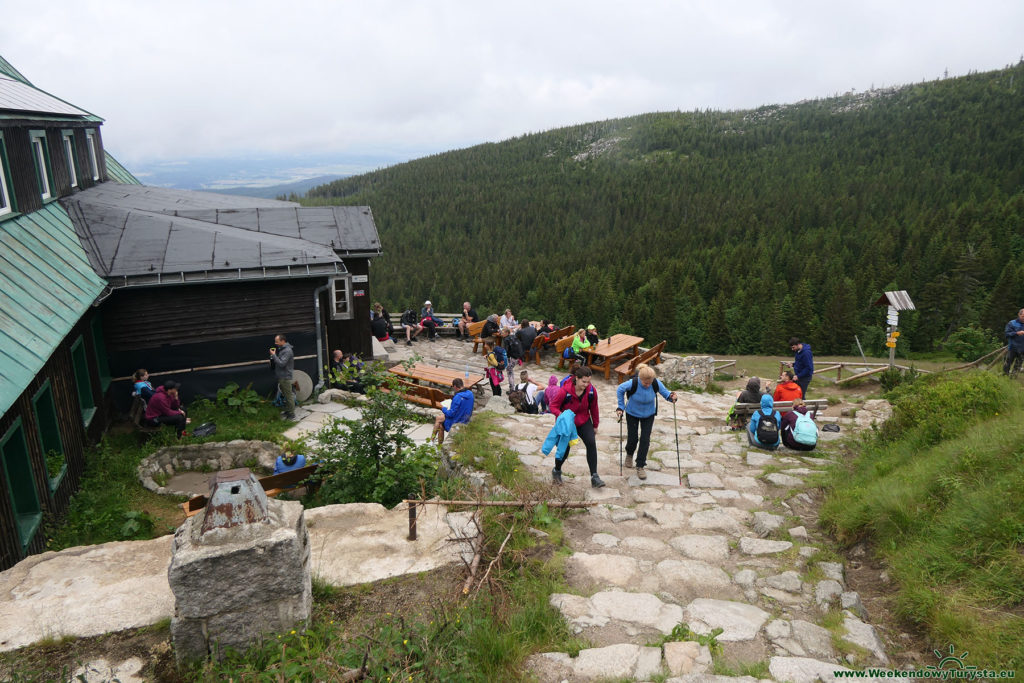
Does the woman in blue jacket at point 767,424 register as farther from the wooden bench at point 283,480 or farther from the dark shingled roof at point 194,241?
the dark shingled roof at point 194,241

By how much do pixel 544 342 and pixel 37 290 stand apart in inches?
485

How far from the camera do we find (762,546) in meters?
5.51

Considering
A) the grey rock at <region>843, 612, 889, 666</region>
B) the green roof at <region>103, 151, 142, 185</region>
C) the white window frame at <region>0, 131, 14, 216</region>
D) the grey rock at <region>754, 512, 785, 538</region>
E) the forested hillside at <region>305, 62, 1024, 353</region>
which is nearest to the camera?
the grey rock at <region>843, 612, 889, 666</region>

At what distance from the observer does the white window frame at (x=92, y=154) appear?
1481 centimetres

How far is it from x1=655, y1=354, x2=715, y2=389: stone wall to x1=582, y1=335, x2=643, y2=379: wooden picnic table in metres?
0.94

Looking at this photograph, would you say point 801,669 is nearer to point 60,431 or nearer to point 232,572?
point 232,572

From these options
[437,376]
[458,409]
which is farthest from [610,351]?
[458,409]

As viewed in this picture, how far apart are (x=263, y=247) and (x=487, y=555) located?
8.39 m

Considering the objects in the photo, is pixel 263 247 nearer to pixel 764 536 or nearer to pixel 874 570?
pixel 764 536

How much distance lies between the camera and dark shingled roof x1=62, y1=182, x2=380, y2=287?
32.8 feet

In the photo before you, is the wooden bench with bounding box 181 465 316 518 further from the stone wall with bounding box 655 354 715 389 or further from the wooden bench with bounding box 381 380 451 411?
the stone wall with bounding box 655 354 715 389

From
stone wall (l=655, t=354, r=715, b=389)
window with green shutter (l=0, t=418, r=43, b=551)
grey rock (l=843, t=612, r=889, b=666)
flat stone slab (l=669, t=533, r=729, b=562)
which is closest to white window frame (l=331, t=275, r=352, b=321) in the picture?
stone wall (l=655, t=354, r=715, b=389)

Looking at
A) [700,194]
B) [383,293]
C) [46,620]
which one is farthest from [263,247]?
[700,194]

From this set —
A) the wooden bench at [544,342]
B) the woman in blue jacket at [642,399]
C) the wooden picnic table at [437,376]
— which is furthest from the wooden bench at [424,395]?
the wooden bench at [544,342]
